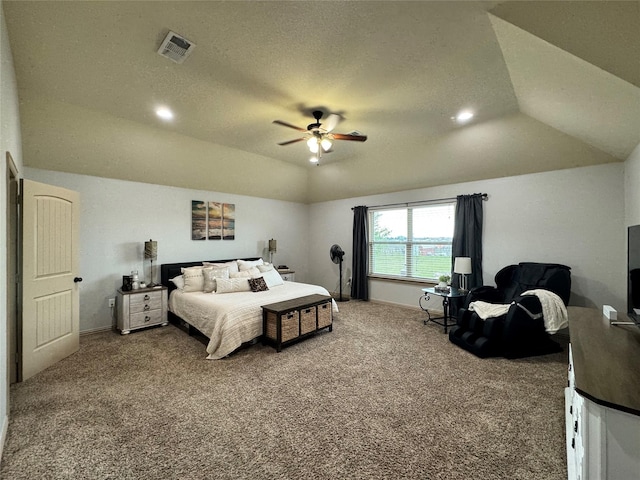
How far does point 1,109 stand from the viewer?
182 cm

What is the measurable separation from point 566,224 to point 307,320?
3851 mm

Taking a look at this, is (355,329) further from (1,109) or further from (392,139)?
(1,109)

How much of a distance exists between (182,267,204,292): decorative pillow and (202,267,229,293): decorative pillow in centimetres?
8

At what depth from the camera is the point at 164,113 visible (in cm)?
323

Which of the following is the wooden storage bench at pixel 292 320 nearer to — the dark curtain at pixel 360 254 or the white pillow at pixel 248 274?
the white pillow at pixel 248 274

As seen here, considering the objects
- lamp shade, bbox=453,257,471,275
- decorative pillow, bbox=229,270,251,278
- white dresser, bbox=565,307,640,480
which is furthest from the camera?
decorative pillow, bbox=229,270,251,278

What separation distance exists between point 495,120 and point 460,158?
0.80 metres

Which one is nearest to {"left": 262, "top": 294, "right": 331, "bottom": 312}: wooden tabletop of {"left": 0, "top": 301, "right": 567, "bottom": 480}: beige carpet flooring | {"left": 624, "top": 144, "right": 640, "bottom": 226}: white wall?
{"left": 0, "top": 301, "right": 567, "bottom": 480}: beige carpet flooring

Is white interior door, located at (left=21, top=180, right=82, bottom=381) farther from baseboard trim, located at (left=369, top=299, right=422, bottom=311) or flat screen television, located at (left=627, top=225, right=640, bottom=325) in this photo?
flat screen television, located at (left=627, top=225, right=640, bottom=325)

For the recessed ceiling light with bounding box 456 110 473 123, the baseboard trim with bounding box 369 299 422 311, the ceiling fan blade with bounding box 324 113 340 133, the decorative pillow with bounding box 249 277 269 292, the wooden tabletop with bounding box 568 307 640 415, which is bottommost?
the baseboard trim with bounding box 369 299 422 311

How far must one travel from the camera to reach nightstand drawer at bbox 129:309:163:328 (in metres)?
4.03

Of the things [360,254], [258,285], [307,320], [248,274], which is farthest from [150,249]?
[360,254]

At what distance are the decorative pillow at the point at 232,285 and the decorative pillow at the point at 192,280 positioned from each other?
0.41 meters

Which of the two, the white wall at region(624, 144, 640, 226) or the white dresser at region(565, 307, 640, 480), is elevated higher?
the white wall at region(624, 144, 640, 226)
